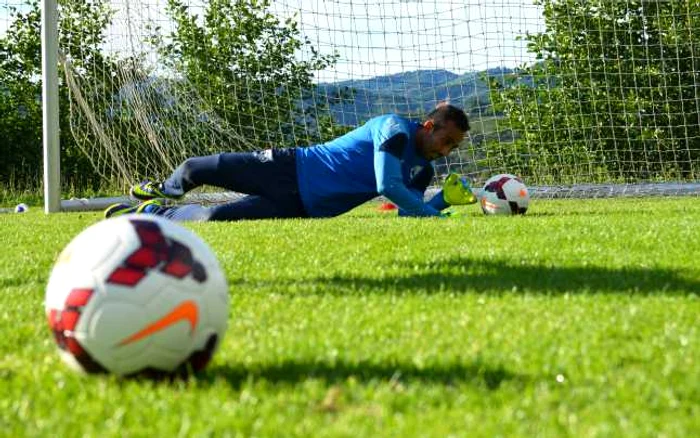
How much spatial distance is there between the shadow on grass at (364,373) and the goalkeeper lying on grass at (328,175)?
5.23 metres

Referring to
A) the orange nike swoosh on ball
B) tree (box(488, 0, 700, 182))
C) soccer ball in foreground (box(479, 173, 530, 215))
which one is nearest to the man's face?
soccer ball in foreground (box(479, 173, 530, 215))

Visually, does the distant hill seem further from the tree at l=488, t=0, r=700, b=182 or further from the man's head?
the man's head

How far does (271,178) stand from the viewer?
334 inches

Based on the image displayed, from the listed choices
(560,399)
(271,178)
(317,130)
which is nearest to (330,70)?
(317,130)

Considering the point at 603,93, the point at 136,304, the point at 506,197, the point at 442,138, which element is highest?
the point at 603,93

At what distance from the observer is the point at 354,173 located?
27.7ft

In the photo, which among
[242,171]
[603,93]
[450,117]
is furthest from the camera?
[603,93]

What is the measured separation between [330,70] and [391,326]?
1122 cm

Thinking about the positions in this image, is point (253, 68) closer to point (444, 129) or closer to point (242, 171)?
point (242, 171)

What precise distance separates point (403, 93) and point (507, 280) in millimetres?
10354

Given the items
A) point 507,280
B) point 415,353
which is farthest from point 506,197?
point 415,353

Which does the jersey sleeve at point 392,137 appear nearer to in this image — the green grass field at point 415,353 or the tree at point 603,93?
the green grass field at point 415,353

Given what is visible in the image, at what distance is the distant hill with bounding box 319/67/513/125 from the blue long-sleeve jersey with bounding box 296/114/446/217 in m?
5.76

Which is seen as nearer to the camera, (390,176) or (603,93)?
(390,176)
